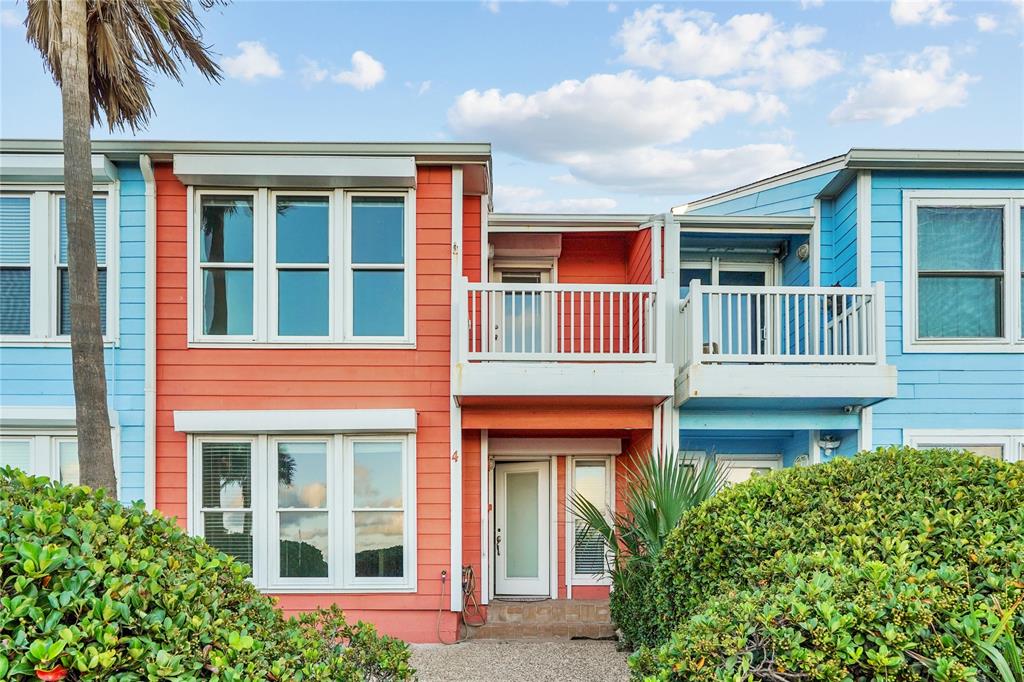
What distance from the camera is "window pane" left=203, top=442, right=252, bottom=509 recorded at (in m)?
7.98

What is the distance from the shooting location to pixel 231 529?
7.96 m

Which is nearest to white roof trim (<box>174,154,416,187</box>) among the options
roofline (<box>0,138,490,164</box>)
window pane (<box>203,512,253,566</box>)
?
roofline (<box>0,138,490,164</box>)

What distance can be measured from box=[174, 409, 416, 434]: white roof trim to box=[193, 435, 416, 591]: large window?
0.72 ft

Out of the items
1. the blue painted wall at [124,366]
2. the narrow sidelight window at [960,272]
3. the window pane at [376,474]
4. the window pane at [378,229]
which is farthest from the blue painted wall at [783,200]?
the blue painted wall at [124,366]

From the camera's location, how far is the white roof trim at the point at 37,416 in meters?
7.80

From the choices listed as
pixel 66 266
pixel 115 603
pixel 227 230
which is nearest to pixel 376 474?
pixel 227 230

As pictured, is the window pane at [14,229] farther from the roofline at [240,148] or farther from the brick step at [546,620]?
the brick step at [546,620]

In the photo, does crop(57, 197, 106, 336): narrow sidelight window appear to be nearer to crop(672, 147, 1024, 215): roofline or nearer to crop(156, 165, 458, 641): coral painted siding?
crop(156, 165, 458, 641): coral painted siding

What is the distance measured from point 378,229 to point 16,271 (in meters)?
4.22

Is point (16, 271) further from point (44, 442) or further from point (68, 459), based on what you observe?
point (68, 459)

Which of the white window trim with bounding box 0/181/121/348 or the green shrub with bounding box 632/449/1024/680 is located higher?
the white window trim with bounding box 0/181/121/348

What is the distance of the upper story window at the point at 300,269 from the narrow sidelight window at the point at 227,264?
0.04 ft

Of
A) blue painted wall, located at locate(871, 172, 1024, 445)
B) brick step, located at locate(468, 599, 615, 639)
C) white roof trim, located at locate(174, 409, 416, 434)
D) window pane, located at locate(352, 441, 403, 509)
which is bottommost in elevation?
brick step, located at locate(468, 599, 615, 639)

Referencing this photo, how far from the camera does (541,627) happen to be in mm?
8367
